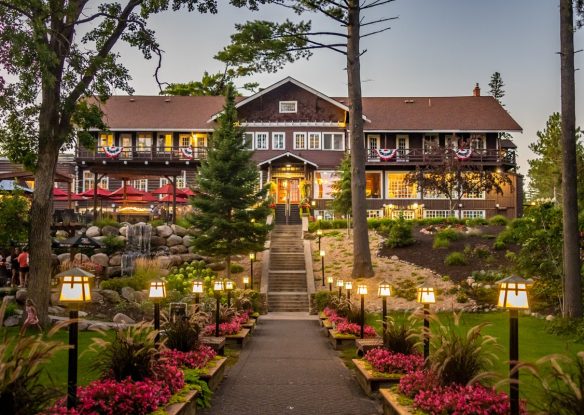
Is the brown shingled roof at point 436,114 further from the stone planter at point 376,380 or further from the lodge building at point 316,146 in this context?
the stone planter at point 376,380

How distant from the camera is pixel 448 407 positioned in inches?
231

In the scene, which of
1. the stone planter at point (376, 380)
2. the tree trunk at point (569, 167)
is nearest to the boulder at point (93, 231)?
the tree trunk at point (569, 167)

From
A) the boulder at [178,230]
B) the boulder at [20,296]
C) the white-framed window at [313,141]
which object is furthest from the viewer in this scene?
the white-framed window at [313,141]

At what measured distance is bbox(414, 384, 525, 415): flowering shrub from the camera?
5.59m

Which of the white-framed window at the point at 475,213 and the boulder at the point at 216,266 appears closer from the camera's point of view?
the boulder at the point at 216,266

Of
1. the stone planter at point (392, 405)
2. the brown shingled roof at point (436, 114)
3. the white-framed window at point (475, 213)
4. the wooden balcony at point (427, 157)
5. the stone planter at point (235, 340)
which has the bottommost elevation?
the stone planter at point (235, 340)

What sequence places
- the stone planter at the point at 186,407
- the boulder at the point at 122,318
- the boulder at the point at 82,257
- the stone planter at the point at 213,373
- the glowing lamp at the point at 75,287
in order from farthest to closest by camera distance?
the boulder at the point at 82,257 → the boulder at the point at 122,318 → the stone planter at the point at 213,373 → the stone planter at the point at 186,407 → the glowing lamp at the point at 75,287

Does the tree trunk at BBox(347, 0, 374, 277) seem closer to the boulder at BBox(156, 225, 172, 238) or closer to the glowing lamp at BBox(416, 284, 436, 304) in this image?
the boulder at BBox(156, 225, 172, 238)

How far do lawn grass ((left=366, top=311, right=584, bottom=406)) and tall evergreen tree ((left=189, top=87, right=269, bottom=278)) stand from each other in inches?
293

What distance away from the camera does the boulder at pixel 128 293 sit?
19.1 metres

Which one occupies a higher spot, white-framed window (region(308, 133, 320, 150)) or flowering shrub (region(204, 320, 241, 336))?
white-framed window (region(308, 133, 320, 150))

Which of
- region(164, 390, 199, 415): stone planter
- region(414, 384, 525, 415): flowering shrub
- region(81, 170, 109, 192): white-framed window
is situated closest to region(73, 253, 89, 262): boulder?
region(164, 390, 199, 415): stone planter

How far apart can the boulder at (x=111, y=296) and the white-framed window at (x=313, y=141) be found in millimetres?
23392

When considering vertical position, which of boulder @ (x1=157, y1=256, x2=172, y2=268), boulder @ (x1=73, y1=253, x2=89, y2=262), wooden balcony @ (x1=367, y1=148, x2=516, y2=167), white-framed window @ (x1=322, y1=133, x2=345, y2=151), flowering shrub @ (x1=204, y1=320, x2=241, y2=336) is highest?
white-framed window @ (x1=322, y1=133, x2=345, y2=151)
